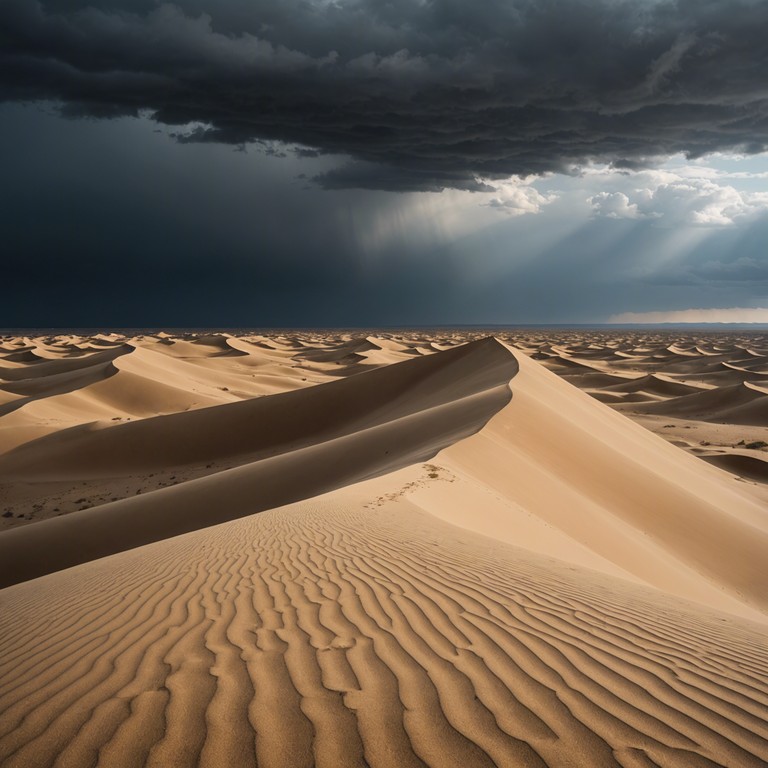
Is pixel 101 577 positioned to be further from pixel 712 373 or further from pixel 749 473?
pixel 712 373

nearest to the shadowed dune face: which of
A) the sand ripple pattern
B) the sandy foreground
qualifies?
the sandy foreground

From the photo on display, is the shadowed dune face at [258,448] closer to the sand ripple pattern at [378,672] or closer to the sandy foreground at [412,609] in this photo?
the sandy foreground at [412,609]

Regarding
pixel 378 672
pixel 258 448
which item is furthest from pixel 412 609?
pixel 258 448

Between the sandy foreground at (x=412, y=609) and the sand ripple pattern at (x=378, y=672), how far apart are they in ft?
0.04

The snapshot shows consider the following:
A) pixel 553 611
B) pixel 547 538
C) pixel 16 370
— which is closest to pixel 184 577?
pixel 553 611

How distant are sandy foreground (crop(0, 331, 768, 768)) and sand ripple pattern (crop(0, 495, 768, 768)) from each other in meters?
0.01

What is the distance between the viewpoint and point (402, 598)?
4090 mm

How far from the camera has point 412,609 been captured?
3867mm

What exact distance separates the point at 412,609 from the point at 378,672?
3.25 ft

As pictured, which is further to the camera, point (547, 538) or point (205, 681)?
point (547, 538)

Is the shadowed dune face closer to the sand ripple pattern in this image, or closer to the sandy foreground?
the sandy foreground

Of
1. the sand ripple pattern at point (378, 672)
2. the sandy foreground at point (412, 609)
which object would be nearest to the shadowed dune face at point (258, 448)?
the sandy foreground at point (412, 609)

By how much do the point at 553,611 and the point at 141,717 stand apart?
2.38 metres

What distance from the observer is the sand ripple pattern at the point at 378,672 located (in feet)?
7.54
